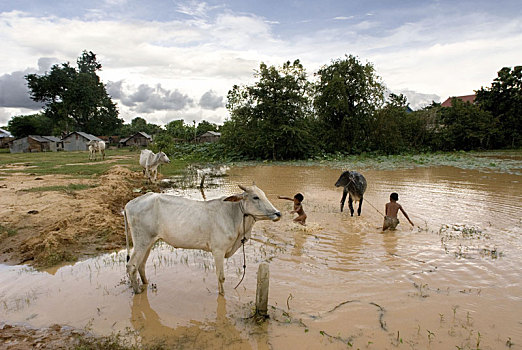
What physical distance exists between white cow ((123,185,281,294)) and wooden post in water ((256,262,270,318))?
823 millimetres

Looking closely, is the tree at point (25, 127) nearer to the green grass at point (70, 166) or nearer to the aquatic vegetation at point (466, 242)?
the green grass at point (70, 166)

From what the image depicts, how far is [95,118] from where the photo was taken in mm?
54969

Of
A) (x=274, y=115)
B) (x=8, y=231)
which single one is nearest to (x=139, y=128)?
(x=274, y=115)

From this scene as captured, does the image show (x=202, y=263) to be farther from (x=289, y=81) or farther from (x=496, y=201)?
(x=289, y=81)

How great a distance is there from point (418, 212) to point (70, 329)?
934 centimetres

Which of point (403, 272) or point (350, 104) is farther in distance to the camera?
point (350, 104)

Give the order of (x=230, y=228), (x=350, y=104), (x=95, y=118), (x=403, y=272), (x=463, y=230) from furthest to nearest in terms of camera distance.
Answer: (x=95, y=118) → (x=350, y=104) → (x=463, y=230) → (x=403, y=272) → (x=230, y=228)

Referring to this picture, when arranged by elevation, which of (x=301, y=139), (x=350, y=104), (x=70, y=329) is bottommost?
(x=70, y=329)

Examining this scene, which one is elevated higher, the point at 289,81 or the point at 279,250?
the point at 289,81

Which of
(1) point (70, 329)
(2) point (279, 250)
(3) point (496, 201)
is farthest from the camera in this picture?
(3) point (496, 201)

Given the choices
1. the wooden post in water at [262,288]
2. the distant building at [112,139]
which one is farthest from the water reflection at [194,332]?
the distant building at [112,139]

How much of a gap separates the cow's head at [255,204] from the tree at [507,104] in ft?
116

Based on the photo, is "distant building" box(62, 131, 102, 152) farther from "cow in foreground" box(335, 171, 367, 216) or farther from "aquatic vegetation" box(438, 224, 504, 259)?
"aquatic vegetation" box(438, 224, 504, 259)

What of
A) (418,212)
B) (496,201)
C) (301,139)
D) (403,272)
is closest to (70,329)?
(403,272)
